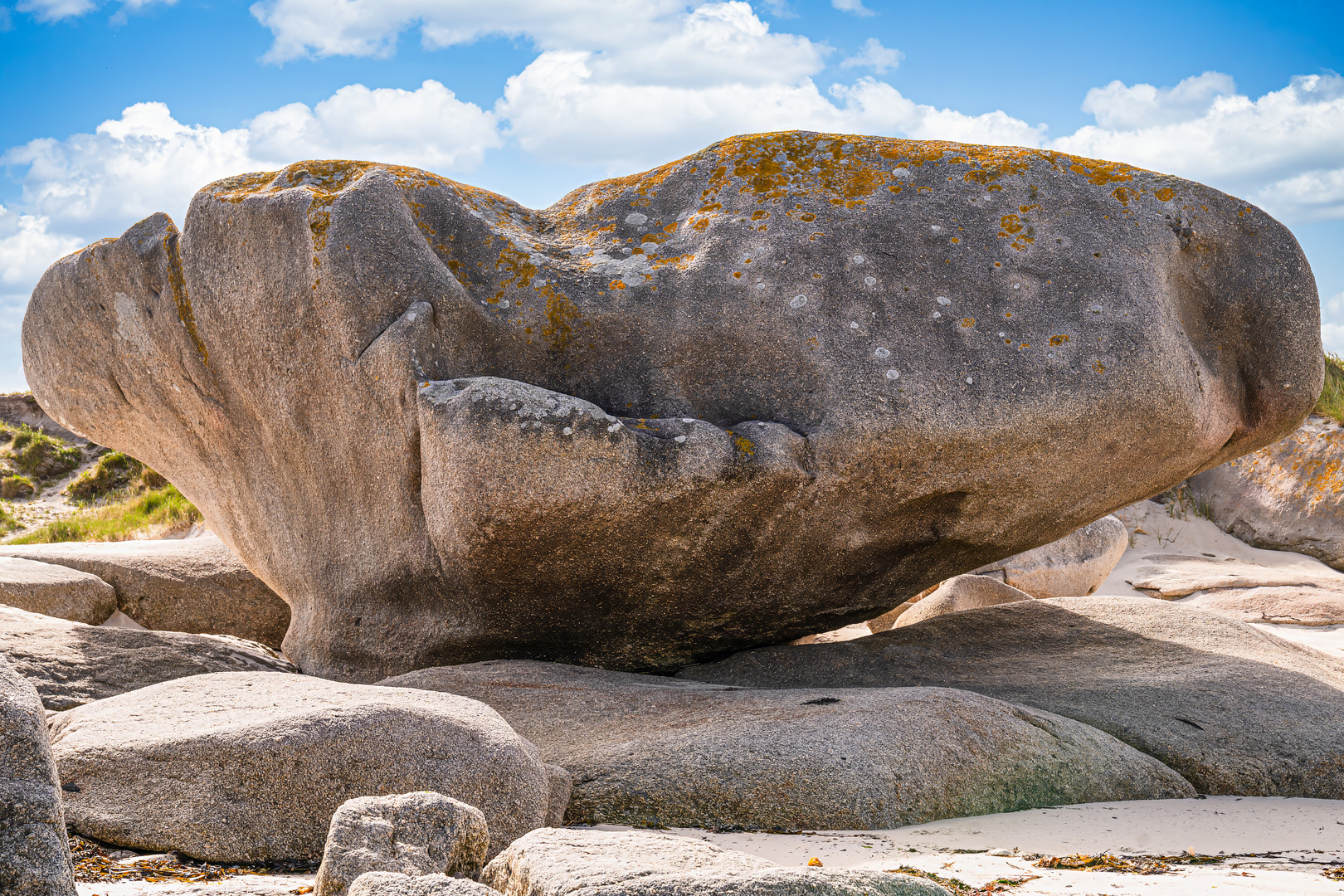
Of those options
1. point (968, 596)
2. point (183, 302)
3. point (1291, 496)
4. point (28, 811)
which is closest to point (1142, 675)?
point (968, 596)

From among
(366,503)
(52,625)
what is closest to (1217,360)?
(366,503)

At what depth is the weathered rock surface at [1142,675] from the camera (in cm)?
489

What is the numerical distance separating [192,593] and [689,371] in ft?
16.7

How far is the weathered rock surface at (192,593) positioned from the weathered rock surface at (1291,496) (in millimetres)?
11647

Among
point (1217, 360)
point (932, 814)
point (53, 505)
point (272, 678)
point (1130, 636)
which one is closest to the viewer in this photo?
point (932, 814)

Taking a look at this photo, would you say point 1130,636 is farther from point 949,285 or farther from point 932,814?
point 932,814

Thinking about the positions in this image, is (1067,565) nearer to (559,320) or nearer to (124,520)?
(559,320)

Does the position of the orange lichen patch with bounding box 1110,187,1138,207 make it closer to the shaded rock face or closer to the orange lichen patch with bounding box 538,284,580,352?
the shaded rock face

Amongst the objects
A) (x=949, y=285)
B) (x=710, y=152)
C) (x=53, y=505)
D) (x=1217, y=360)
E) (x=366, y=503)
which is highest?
(x=710, y=152)

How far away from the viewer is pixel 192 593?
853 centimetres

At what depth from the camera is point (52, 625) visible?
5.85 m

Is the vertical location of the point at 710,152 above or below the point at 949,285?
above

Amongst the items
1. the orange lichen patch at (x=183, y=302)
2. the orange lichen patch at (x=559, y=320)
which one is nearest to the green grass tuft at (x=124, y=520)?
the orange lichen patch at (x=183, y=302)

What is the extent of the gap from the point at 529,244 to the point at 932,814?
3878 millimetres
